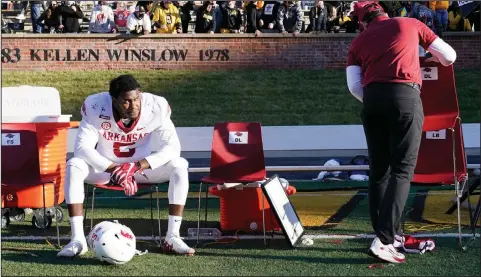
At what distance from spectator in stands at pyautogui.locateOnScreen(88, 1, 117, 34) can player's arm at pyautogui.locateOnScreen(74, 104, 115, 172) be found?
62.8 feet

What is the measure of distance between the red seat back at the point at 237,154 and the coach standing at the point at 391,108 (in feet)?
4.74

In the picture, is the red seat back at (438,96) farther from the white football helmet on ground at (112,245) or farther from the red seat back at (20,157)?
the red seat back at (20,157)

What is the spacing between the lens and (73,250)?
21.9 ft

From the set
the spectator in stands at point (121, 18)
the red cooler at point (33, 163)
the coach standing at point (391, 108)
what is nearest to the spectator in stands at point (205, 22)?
the spectator in stands at point (121, 18)

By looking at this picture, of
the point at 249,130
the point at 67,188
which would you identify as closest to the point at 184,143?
the point at 249,130

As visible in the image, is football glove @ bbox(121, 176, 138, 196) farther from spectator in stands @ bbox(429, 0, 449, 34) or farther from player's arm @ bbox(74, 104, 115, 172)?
spectator in stands @ bbox(429, 0, 449, 34)

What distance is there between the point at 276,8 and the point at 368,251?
1942cm

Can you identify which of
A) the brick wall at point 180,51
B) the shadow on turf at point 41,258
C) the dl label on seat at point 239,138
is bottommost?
the brick wall at point 180,51

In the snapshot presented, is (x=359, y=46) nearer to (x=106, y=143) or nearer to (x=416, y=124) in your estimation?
(x=416, y=124)

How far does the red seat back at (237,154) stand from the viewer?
7.86 meters

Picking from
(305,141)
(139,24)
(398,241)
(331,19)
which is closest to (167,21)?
(139,24)

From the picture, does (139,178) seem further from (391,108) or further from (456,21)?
(456,21)

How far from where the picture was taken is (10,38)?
83.5ft

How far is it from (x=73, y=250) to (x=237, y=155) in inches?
75.3
